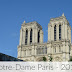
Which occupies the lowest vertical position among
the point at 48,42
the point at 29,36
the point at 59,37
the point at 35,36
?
the point at 48,42

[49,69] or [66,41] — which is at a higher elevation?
[66,41]

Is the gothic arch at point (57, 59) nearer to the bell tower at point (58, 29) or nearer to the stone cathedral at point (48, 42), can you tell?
the stone cathedral at point (48, 42)

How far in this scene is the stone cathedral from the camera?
6359cm

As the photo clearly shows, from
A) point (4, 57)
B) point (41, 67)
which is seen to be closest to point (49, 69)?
point (41, 67)

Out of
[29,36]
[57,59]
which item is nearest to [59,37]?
[57,59]

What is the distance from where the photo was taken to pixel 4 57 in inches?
639

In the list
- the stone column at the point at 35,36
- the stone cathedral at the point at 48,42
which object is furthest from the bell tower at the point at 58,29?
the stone column at the point at 35,36

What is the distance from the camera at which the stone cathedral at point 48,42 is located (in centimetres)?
6359

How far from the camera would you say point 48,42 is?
66312 millimetres

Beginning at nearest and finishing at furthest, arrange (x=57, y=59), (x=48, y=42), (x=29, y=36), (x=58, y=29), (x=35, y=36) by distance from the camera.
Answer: (x=57, y=59) → (x=48, y=42) → (x=58, y=29) → (x=35, y=36) → (x=29, y=36)

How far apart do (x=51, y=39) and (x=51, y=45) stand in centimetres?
231

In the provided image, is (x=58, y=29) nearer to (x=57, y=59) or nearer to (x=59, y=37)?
(x=59, y=37)

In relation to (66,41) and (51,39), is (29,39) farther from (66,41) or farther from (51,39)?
(66,41)

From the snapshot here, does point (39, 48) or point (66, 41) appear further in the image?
point (39, 48)
